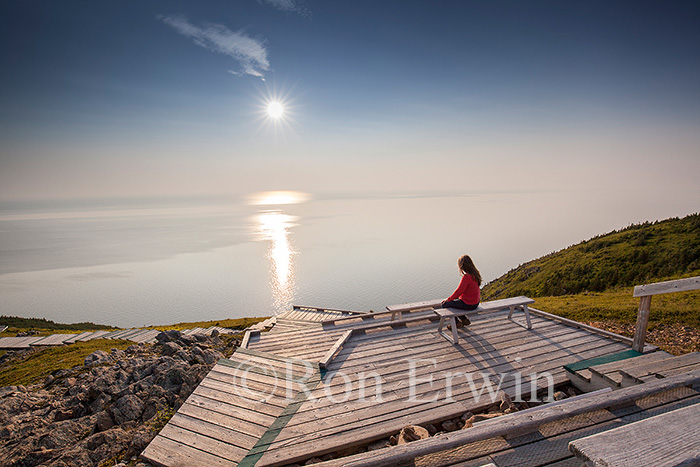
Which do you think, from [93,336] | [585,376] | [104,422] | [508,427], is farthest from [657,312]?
[93,336]

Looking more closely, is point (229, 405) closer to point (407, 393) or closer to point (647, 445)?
point (407, 393)

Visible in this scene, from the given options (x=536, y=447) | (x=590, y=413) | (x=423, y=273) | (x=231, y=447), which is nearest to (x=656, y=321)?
(x=590, y=413)

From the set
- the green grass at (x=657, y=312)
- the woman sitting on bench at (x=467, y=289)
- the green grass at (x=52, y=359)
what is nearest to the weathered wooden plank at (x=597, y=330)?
the woman sitting on bench at (x=467, y=289)

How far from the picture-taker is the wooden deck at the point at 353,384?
15.6ft

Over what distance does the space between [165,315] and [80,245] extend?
12389 cm

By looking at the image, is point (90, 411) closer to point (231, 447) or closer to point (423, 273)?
point (231, 447)

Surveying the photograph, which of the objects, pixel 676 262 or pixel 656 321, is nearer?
pixel 656 321

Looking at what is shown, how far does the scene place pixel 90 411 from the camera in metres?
7.22

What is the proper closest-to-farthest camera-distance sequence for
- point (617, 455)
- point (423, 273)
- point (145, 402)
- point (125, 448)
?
point (617, 455), point (125, 448), point (145, 402), point (423, 273)

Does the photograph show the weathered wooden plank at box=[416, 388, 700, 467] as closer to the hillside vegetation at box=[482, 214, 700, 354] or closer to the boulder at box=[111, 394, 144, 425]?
the hillside vegetation at box=[482, 214, 700, 354]

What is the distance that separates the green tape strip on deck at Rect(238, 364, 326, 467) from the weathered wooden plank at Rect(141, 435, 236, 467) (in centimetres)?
35

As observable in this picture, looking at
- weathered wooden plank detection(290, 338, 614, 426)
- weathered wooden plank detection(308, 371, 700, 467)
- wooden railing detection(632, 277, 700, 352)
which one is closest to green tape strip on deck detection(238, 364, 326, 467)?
weathered wooden plank detection(290, 338, 614, 426)

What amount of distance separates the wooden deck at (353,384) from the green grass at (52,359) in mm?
12993

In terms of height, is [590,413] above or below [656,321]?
above
